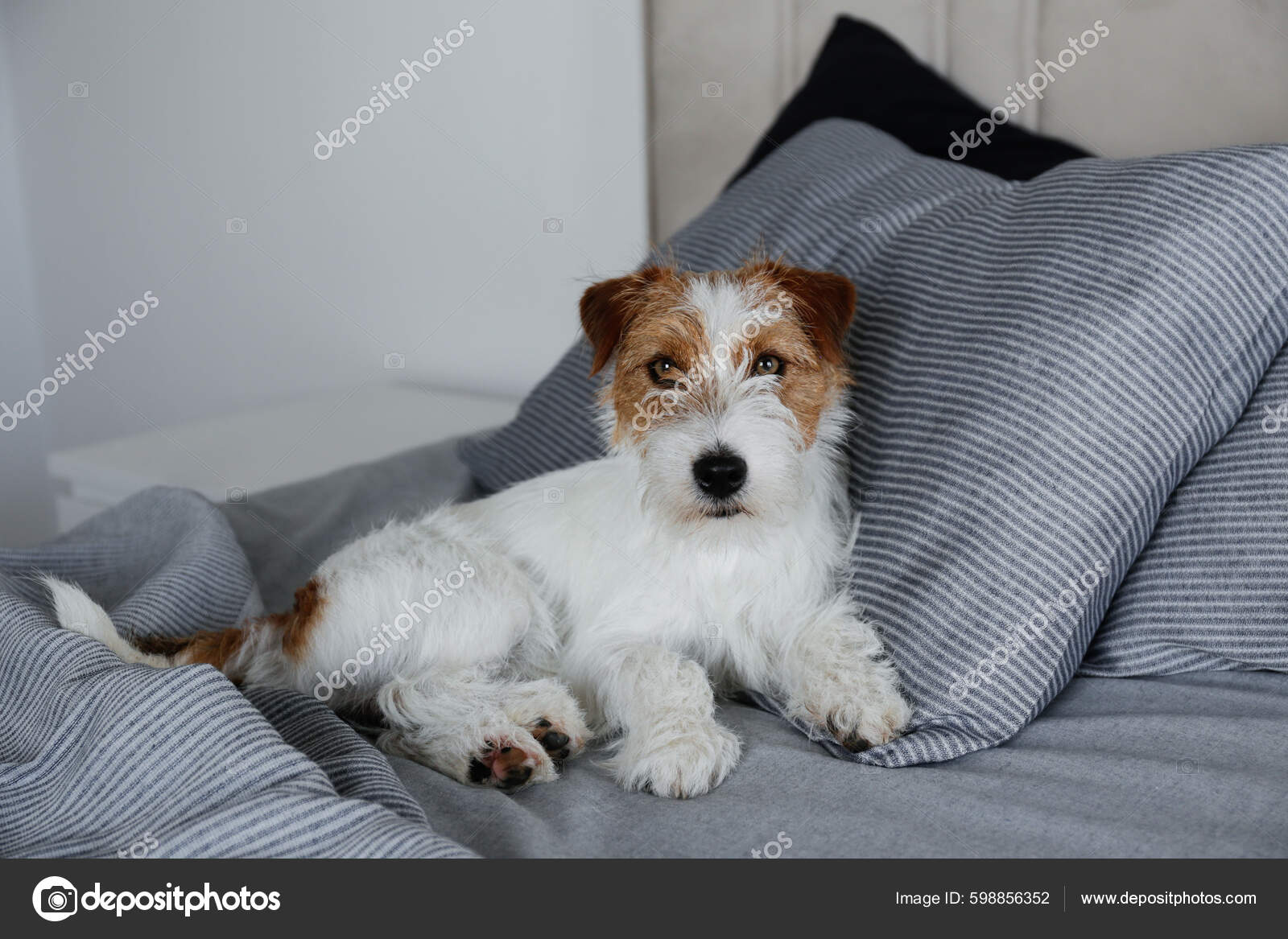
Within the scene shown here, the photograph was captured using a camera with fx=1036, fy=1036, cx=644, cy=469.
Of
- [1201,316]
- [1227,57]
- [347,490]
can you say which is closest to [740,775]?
[1201,316]

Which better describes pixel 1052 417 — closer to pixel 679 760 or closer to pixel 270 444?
pixel 679 760

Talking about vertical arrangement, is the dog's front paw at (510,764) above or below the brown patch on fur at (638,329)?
below

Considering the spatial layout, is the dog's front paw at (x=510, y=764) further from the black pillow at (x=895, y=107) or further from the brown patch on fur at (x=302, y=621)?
the black pillow at (x=895, y=107)

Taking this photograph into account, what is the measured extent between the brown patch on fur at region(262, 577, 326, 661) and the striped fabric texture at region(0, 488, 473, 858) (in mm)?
111

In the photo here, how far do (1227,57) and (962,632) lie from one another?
162 cm

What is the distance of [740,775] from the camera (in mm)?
1484

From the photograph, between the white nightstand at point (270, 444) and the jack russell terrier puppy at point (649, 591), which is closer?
the jack russell terrier puppy at point (649, 591)

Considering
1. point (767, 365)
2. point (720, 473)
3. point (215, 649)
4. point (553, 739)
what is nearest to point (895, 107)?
point (767, 365)

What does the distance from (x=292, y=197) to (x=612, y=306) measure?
2977 mm

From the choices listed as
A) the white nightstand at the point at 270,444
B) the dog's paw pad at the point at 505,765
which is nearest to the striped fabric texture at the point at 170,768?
the dog's paw pad at the point at 505,765

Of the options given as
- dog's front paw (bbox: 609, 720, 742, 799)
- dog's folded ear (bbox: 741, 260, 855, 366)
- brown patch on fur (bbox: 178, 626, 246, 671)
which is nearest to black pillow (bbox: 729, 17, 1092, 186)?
dog's folded ear (bbox: 741, 260, 855, 366)

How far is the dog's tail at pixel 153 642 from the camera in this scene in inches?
64.9

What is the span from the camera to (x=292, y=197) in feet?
14.2
